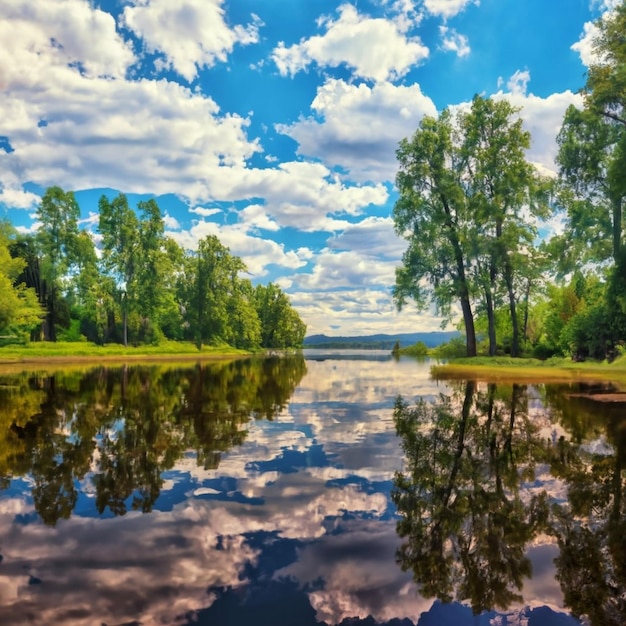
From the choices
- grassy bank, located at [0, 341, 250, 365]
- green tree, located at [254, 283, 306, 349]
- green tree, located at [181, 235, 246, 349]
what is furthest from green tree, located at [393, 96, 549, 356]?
green tree, located at [254, 283, 306, 349]

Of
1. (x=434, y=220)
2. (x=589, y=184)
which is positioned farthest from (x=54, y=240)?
(x=589, y=184)

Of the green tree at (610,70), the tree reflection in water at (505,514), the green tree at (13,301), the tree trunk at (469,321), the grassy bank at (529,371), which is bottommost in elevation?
the grassy bank at (529,371)

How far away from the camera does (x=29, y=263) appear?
72.6 meters

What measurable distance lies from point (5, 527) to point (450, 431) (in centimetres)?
880

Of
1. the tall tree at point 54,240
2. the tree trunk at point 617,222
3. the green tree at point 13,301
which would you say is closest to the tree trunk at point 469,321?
the tree trunk at point 617,222

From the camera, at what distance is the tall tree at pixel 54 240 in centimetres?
7275

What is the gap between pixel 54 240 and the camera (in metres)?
73.6

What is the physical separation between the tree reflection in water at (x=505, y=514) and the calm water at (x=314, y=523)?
3 cm

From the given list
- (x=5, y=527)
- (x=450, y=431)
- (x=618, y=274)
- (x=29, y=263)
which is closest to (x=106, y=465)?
(x=5, y=527)

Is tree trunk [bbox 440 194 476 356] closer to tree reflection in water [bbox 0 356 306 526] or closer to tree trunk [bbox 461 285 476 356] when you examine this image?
tree trunk [bbox 461 285 476 356]

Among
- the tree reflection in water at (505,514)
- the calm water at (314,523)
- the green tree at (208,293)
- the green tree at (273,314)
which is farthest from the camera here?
the green tree at (273,314)

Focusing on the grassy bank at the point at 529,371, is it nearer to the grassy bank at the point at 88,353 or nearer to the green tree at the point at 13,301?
the grassy bank at the point at 88,353

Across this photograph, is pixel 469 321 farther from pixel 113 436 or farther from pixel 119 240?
pixel 119 240

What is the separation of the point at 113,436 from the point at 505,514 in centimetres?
846
